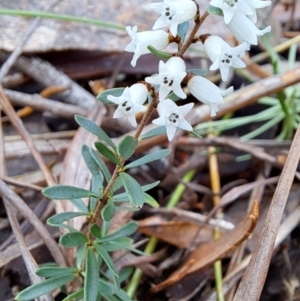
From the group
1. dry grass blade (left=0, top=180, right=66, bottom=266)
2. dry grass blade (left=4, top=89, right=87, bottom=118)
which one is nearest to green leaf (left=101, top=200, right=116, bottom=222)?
dry grass blade (left=0, top=180, right=66, bottom=266)

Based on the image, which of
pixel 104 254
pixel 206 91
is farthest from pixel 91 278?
pixel 206 91

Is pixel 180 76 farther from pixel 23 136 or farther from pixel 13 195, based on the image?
pixel 23 136

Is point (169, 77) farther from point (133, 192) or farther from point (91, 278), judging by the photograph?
point (91, 278)

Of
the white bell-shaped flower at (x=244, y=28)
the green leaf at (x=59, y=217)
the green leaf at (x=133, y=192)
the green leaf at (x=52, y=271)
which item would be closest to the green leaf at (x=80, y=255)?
the green leaf at (x=52, y=271)

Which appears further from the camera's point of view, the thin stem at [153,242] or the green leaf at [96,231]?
the thin stem at [153,242]

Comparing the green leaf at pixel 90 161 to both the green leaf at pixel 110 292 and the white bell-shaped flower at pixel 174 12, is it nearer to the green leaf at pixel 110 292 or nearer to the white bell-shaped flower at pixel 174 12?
the green leaf at pixel 110 292
